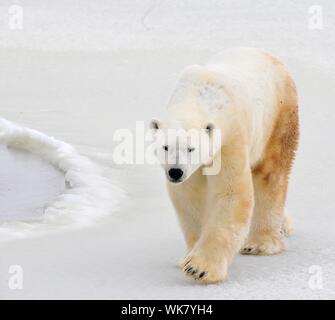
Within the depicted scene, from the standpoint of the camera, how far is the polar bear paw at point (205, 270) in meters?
4.10

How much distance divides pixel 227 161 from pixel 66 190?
181 cm

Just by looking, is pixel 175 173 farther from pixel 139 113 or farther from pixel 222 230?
pixel 139 113

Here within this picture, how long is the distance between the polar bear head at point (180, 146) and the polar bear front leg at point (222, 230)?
30 centimetres

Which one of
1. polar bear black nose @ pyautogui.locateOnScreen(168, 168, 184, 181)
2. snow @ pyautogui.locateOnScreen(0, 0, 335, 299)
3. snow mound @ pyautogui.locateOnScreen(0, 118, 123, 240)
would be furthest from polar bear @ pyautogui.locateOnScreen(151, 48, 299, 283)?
snow mound @ pyautogui.locateOnScreen(0, 118, 123, 240)

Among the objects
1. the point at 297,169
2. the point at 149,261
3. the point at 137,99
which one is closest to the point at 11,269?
the point at 149,261

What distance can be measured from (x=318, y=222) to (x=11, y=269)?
179 cm

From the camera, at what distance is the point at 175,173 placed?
12.4 ft

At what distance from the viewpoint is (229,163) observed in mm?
4133

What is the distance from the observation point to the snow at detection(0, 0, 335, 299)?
4195mm

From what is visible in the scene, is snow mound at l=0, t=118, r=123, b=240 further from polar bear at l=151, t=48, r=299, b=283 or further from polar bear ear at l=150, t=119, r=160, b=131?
polar bear ear at l=150, t=119, r=160, b=131

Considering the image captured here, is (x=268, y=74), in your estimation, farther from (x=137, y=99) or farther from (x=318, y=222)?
(x=137, y=99)

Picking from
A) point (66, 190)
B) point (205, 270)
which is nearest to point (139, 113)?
point (66, 190)

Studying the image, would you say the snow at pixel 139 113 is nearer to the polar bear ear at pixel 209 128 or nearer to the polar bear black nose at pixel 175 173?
the polar bear black nose at pixel 175 173

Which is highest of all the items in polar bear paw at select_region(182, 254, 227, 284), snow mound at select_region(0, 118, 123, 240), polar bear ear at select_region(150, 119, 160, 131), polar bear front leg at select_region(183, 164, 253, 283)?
snow mound at select_region(0, 118, 123, 240)
